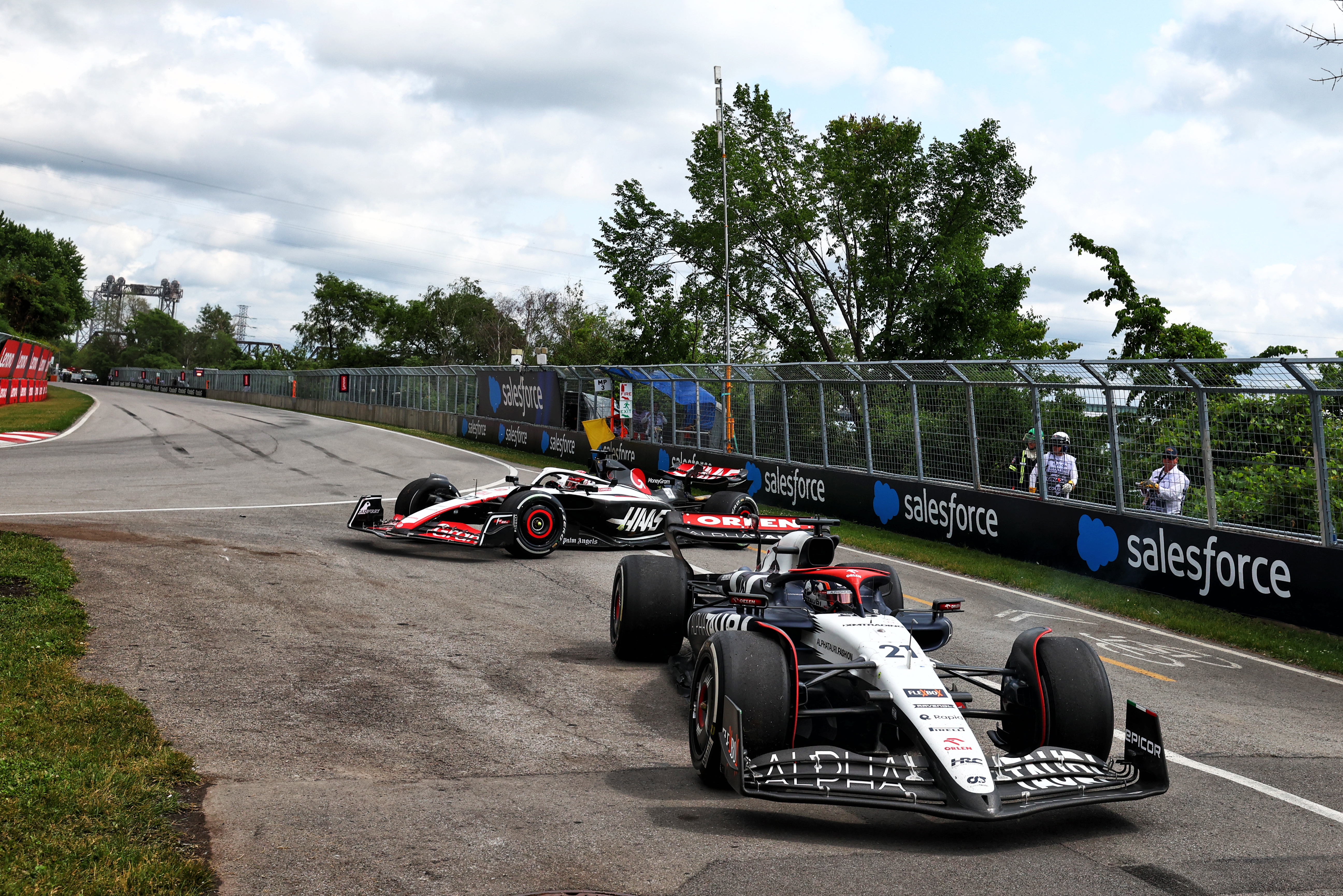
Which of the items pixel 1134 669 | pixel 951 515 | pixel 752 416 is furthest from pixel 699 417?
pixel 1134 669

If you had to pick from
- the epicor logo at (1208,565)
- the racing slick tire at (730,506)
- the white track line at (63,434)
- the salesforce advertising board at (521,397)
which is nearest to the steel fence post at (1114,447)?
the epicor logo at (1208,565)

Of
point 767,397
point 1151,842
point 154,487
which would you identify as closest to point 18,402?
point 154,487

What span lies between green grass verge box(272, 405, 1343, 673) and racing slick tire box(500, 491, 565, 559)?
452 cm

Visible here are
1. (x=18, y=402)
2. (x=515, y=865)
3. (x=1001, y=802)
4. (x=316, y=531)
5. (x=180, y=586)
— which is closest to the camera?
(x=515, y=865)

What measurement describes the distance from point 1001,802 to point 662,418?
21218mm

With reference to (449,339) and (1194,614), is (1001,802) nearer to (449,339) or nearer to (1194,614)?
(1194,614)

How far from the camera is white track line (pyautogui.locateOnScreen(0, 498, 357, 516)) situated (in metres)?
13.7

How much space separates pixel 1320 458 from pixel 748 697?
7.57 meters

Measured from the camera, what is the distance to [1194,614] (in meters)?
10.6

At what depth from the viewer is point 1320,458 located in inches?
392

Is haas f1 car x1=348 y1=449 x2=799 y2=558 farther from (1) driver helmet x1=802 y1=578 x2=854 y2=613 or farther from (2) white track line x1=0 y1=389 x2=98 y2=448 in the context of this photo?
A: (2) white track line x1=0 y1=389 x2=98 y2=448

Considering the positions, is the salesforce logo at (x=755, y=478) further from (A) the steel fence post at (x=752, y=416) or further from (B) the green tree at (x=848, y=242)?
(B) the green tree at (x=848, y=242)

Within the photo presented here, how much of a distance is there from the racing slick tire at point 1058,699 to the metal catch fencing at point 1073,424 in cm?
588

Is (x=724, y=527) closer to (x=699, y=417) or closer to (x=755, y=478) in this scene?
(x=755, y=478)
